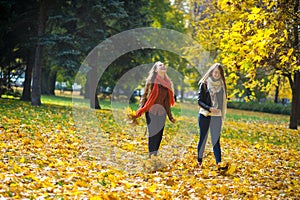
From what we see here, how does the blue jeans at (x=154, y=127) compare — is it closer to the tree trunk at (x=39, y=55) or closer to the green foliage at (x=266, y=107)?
the tree trunk at (x=39, y=55)

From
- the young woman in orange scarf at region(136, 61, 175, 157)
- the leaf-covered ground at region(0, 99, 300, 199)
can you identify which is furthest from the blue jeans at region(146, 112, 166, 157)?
the leaf-covered ground at region(0, 99, 300, 199)

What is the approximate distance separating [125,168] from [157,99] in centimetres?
139

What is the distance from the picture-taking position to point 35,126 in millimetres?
12328

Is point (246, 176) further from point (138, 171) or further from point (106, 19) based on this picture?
point (106, 19)

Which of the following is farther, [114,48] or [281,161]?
[114,48]

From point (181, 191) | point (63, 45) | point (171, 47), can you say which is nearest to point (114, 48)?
point (63, 45)

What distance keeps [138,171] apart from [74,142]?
10.3ft

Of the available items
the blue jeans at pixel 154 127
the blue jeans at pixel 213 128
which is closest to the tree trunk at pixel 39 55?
the blue jeans at pixel 154 127

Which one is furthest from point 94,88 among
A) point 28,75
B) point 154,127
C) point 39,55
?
point 154,127

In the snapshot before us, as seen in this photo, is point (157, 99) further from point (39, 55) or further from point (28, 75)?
point (28, 75)

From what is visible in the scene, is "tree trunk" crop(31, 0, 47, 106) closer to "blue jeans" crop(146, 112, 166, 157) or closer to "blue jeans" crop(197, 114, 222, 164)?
"blue jeans" crop(146, 112, 166, 157)

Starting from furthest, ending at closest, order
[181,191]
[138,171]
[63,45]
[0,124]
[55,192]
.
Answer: [63,45] → [0,124] → [138,171] → [181,191] → [55,192]

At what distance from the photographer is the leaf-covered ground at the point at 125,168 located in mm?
6086

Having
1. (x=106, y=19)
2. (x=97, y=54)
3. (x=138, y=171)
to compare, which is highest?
(x=106, y=19)
